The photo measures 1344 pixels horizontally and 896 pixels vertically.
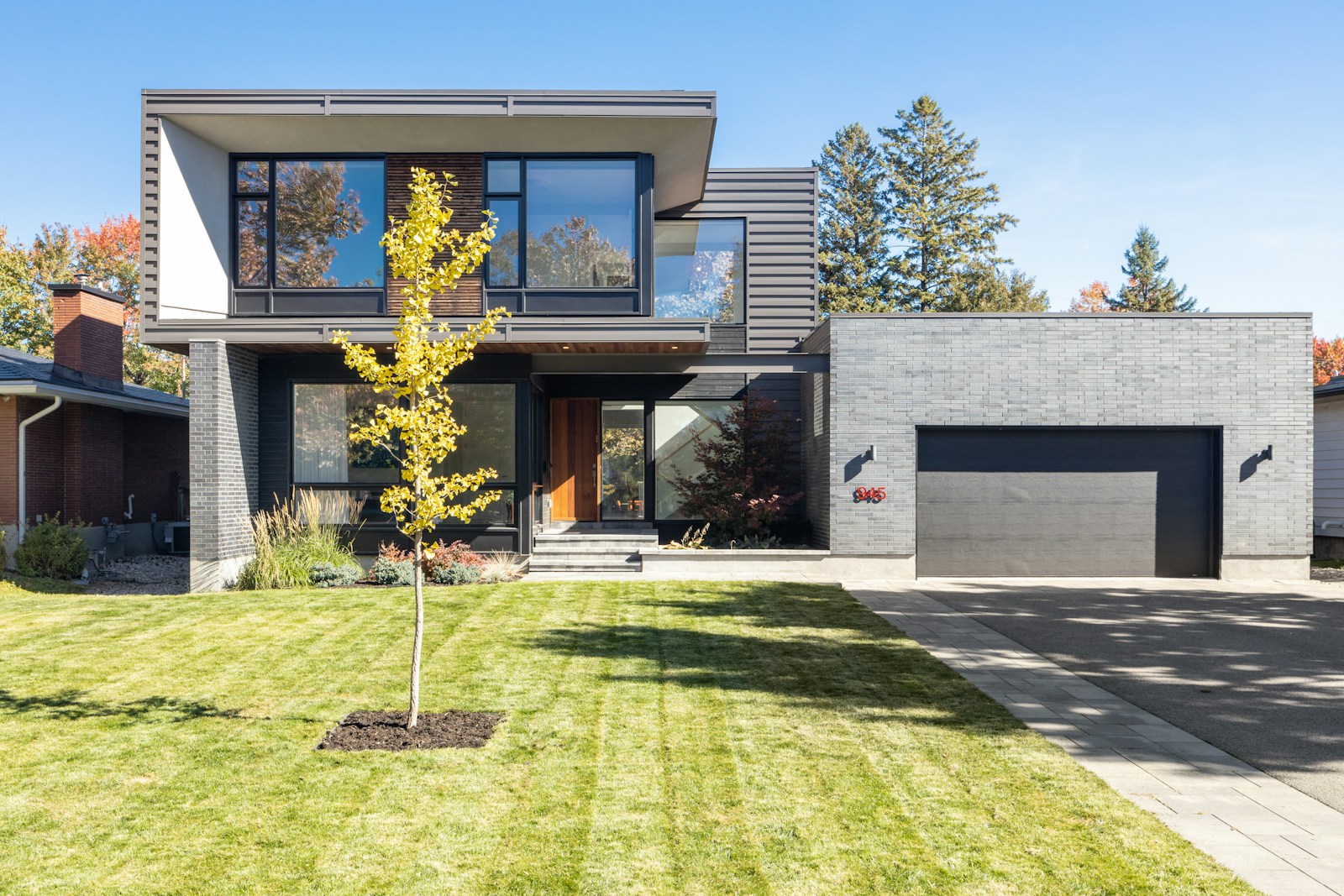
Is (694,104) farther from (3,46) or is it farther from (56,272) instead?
(56,272)

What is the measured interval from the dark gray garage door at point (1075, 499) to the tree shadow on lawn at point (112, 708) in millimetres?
10845

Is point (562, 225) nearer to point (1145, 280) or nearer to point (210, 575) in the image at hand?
point (210, 575)

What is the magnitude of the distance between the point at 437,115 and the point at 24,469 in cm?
950

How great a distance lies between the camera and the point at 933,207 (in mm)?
40562

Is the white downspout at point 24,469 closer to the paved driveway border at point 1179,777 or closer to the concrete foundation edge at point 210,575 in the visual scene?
the concrete foundation edge at point 210,575

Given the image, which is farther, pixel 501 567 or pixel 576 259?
pixel 576 259

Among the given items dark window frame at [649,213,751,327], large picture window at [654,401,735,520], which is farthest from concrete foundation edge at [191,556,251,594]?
dark window frame at [649,213,751,327]

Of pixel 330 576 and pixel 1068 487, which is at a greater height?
pixel 1068 487

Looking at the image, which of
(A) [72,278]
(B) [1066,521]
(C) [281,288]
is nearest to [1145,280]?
(B) [1066,521]

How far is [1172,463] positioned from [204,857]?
14630 mm

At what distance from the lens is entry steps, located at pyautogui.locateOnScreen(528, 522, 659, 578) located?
14280 mm

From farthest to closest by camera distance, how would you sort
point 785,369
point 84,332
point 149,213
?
point 84,332
point 785,369
point 149,213

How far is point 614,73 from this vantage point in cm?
1378

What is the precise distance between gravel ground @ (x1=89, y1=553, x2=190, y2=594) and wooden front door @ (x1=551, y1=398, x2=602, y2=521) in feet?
20.9
